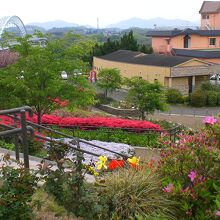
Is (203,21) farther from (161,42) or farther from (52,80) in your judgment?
(52,80)

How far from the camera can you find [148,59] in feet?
163

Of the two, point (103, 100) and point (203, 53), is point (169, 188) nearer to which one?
point (103, 100)

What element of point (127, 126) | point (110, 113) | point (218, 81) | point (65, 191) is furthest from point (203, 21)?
point (65, 191)

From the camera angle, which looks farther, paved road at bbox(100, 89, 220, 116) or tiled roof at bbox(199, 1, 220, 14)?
tiled roof at bbox(199, 1, 220, 14)

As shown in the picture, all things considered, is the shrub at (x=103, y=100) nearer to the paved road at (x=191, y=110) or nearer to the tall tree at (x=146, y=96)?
the paved road at (x=191, y=110)

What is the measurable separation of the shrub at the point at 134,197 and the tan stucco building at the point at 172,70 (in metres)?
37.2

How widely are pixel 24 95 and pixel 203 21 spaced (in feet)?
279

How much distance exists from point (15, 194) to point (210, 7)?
314 ft

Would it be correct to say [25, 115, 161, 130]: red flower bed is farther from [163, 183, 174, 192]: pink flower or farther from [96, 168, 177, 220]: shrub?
[163, 183, 174, 192]: pink flower

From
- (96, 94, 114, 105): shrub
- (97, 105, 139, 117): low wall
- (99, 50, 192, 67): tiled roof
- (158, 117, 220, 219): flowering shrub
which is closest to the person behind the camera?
(158, 117, 220, 219): flowering shrub

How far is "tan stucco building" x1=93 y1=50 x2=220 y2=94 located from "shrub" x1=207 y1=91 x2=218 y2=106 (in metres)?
5.59

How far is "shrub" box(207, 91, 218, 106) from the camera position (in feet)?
129

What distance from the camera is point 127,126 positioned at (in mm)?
18922

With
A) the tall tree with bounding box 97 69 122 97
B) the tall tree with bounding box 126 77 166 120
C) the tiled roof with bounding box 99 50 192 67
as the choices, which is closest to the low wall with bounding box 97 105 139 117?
the tall tree with bounding box 126 77 166 120
